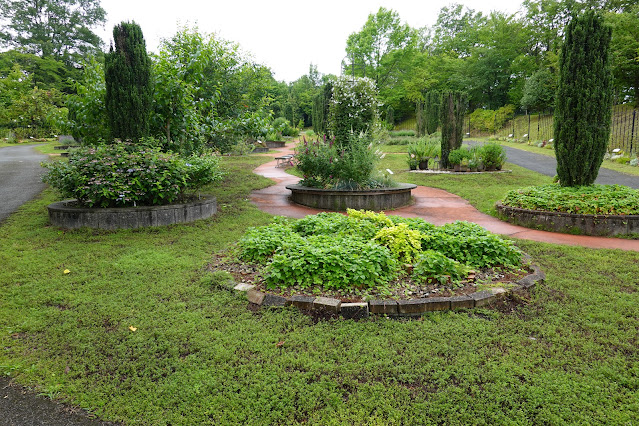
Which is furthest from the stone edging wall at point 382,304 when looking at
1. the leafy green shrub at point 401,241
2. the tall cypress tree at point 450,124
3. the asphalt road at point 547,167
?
the tall cypress tree at point 450,124

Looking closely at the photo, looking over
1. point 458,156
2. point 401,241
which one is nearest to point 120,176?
point 401,241

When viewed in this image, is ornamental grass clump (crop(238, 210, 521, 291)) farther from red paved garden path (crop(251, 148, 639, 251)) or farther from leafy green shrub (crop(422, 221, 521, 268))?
red paved garden path (crop(251, 148, 639, 251))

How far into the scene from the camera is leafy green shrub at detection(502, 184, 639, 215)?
5578mm

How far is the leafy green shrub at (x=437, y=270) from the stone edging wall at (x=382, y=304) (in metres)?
0.31

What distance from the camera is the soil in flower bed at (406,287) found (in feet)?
10.2

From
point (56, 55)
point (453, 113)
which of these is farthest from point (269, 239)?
point (56, 55)

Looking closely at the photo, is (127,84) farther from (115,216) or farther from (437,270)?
(437,270)

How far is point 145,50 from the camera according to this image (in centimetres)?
655

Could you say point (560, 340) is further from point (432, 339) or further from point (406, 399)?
point (406, 399)

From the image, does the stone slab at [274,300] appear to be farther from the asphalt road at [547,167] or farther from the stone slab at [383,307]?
the asphalt road at [547,167]

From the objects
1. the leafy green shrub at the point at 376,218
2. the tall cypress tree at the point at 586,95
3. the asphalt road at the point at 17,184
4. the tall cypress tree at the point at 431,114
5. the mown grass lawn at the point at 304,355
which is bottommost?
the mown grass lawn at the point at 304,355

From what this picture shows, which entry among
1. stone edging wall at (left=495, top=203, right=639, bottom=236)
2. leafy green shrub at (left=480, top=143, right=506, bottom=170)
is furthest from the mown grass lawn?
leafy green shrub at (left=480, top=143, right=506, bottom=170)

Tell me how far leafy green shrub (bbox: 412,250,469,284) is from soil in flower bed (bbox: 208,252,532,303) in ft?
0.18

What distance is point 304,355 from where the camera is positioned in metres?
2.38
